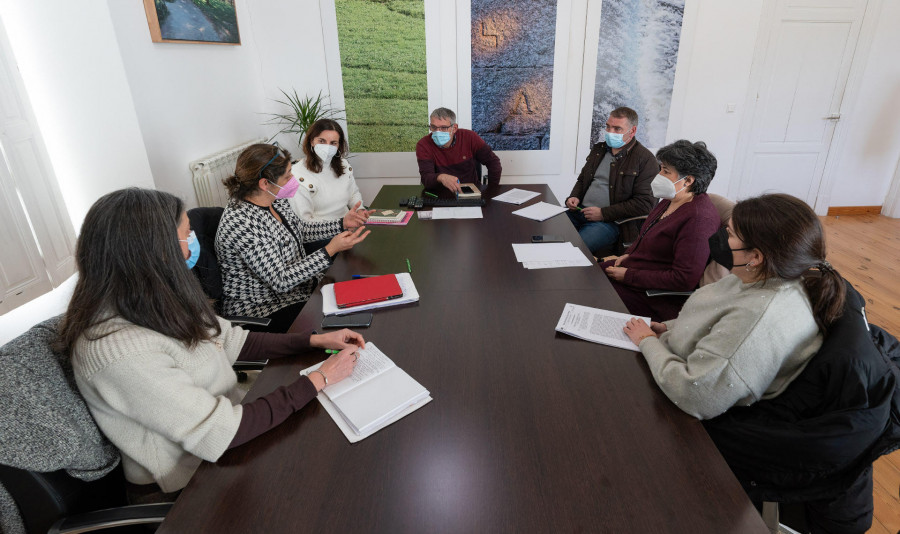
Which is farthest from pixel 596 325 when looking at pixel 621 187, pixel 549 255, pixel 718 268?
pixel 621 187

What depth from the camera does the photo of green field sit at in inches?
159

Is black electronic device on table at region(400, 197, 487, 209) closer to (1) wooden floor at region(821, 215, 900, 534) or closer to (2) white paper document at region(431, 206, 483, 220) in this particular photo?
(2) white paper document at region(431, 206, 483, 220)

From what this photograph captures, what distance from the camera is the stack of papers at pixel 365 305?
1611mm

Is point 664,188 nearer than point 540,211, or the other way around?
point 664,188

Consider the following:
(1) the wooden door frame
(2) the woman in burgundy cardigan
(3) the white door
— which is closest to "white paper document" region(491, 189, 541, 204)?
(2) the woman in burgundy cardigan

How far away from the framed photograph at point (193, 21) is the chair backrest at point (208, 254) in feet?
4.36

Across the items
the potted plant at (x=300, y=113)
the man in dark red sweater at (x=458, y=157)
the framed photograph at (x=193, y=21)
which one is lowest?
the man in dark red sweater at (x=458, y=157)

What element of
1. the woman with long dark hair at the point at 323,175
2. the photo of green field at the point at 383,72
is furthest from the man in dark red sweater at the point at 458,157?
the photo of green field at the point at 383,72

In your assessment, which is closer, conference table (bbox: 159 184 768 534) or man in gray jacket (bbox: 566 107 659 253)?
conference table (bbox: 159 184 768 534)

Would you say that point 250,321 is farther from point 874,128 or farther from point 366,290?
point 874,128

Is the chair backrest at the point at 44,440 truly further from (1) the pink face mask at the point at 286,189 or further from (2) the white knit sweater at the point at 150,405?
(1) the pink face mask at the point at 286,189

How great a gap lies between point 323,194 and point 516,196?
1.16 meters

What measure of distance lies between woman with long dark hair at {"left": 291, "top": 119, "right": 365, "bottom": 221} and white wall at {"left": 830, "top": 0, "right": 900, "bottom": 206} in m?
4.73

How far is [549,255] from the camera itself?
2051 millimetres
